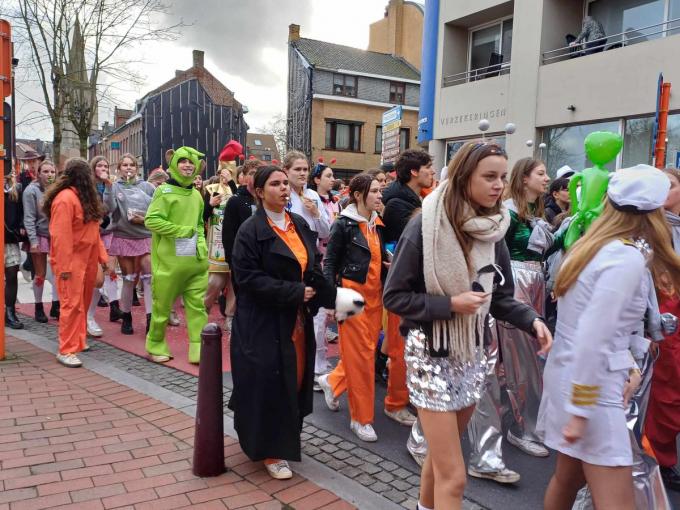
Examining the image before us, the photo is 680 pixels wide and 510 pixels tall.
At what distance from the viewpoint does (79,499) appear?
305 cm

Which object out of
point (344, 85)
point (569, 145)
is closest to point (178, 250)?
point (569, 145)

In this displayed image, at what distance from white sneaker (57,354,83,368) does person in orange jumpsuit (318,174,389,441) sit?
8.86 ft

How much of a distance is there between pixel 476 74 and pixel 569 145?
167 inches

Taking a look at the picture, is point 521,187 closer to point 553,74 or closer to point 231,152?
point 231,152

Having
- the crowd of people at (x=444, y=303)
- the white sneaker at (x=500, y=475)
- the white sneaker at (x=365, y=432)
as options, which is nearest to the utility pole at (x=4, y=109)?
the crowd of people at (x=444, y=303)

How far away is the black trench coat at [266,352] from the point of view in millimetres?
3268

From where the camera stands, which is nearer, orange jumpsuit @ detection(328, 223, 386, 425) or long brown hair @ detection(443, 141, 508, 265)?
long brown hair @ detection(443, 141, 508, 265)

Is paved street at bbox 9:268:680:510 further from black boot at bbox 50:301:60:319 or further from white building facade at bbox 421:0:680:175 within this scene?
white building facade at bbox 421:0:680:175

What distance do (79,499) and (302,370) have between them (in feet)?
4.64

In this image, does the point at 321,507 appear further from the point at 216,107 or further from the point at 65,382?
the point at 216,107

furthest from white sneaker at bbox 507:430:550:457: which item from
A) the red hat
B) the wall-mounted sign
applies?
the wall-mounted sign

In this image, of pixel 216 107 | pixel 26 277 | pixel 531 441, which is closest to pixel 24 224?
pixel 26 277

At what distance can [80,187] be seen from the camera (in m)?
5.55

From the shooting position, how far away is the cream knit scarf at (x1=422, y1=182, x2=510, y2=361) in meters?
2.31
